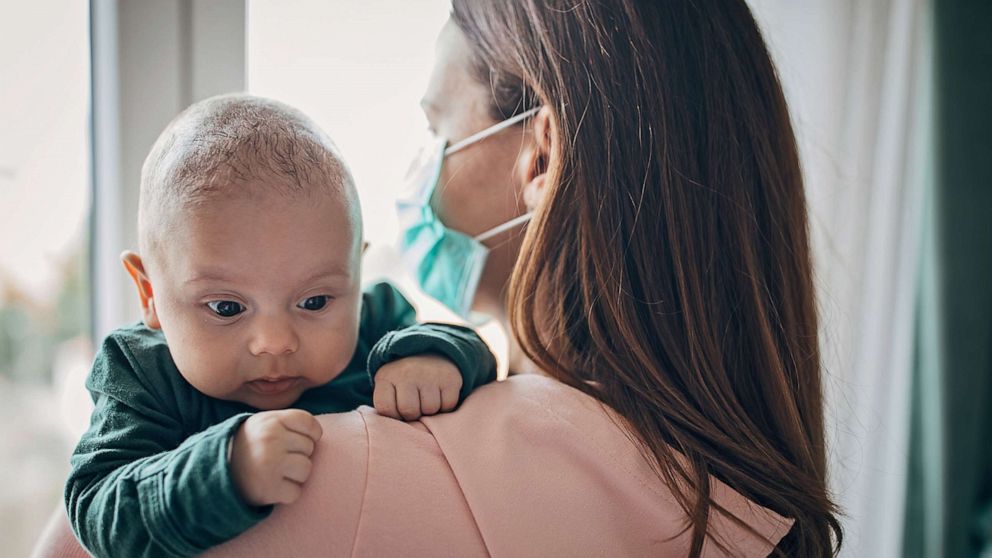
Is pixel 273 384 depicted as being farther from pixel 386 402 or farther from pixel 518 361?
pixel 518 361

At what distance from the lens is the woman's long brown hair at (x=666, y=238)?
3.19 ft

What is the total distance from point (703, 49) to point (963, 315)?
108cm

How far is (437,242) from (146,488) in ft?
2.04

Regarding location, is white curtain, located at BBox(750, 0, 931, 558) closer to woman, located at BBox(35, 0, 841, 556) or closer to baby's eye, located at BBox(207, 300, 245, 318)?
woman, located at BBox(35, 0, 841, 556)

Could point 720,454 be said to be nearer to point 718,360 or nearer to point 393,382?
point 718,360

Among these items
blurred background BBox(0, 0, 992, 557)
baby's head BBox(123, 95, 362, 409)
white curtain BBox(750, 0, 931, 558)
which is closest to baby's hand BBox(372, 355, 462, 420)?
baby's head BBox(123, 95, 362, 409)

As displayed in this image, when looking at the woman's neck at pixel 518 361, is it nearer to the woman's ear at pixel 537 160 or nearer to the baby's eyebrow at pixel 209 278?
the woman's ear at pixel 537 160

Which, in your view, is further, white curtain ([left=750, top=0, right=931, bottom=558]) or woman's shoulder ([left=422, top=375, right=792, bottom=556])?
white curtain ([left=750, top=0, right=931, bottom=558])

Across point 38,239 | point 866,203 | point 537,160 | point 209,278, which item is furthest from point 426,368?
point 866,203

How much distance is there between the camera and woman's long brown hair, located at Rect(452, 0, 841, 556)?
0.97 metres

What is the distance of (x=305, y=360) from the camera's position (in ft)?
3.22

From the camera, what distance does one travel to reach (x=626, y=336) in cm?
97

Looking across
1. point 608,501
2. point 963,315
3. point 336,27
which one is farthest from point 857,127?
point 608,501

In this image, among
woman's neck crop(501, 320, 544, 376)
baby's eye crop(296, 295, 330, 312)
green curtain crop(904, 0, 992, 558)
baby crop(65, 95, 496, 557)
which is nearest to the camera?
baby crop(65, 95, 496, 557)
